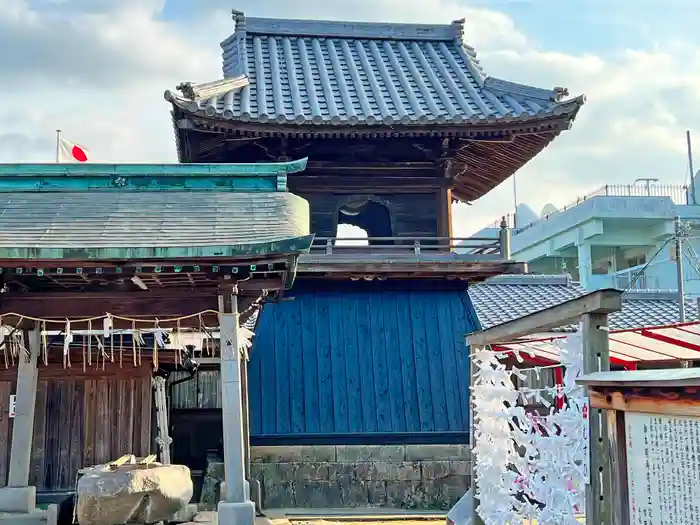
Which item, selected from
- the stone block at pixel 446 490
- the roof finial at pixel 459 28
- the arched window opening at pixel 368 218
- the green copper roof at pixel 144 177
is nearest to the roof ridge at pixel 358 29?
the roof finial at pixel 459 28

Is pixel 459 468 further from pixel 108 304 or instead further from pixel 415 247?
pixel 108 304

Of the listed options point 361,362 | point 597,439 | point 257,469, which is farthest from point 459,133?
point 597,439

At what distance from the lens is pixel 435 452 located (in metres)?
13.6

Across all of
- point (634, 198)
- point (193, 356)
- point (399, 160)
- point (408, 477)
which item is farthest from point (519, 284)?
point (634, 198)

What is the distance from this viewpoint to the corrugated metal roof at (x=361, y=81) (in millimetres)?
13742

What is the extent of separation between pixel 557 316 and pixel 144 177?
678 cm

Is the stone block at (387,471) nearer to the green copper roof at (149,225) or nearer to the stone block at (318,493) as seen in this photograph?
the stone block at (318,493)

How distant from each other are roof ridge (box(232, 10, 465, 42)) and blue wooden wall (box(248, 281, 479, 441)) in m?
7.53

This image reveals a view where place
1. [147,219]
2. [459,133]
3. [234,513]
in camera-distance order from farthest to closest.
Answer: [459,133] → [147,219] → [234,513]

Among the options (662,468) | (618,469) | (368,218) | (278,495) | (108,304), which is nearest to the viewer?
(662,468)

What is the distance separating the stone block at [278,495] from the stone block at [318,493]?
0.11 metres

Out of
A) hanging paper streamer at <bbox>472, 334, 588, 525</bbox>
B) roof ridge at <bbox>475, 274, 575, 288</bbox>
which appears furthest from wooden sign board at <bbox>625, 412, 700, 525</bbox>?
roof ridge at <bbox>475, 274, 575, 288</bbox>

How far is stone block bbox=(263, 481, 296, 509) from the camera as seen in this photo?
13.2 metres

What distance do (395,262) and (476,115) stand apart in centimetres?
327
